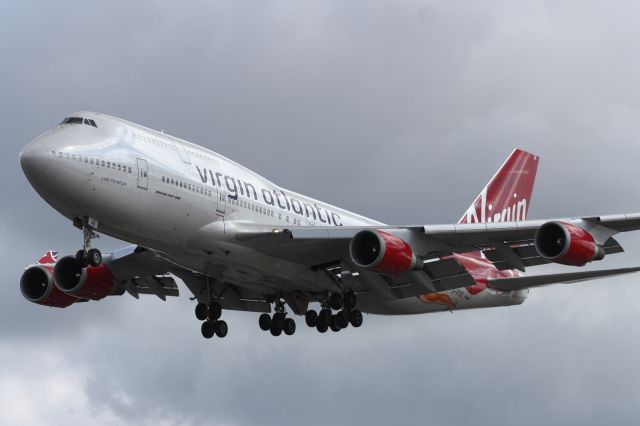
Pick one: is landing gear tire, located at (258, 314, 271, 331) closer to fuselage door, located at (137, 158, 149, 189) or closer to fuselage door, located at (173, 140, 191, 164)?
fuselage door, located at (173, 140, 191, 164)

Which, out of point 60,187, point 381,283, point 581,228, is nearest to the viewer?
point 60,187

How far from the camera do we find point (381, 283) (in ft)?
156

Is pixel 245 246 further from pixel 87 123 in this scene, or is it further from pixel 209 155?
pixel 87 123

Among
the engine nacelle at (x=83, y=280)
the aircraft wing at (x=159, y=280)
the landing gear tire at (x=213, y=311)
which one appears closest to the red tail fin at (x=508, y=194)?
the aircraft wing at (x=159, y=280)

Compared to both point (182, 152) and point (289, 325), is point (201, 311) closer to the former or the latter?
point (289, 325)

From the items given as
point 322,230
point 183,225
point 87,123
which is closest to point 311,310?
point 322,230

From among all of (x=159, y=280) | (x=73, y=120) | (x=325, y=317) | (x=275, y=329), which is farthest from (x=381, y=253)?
(x=159, y=280)

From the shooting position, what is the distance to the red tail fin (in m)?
56.6

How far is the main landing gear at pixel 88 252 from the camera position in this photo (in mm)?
40781

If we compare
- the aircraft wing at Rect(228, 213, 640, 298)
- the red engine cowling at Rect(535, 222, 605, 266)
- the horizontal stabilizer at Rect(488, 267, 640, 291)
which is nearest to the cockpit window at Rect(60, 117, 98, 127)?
the aircraft wing at Rect(228, 213, 640, 298)

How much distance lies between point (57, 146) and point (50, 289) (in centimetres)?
1420

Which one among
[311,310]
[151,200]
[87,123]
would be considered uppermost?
[87,123]

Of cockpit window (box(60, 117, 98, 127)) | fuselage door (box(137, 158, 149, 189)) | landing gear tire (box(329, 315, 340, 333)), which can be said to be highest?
cockpit window (box(60, 117, 98, 127))

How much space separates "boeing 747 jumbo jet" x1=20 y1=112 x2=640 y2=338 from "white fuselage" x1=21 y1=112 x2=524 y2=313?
45 millimetres
